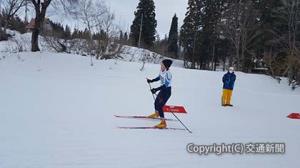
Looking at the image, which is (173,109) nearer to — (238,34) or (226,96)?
(226,96)

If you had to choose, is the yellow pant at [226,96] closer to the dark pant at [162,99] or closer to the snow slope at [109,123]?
the snow slope at [109,123]

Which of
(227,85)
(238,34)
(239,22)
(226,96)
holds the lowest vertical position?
(226,96)

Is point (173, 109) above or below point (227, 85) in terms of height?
below

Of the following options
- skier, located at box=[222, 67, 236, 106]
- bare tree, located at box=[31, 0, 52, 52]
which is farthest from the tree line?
bare tree, located at box=[31, 0, 52, 52]

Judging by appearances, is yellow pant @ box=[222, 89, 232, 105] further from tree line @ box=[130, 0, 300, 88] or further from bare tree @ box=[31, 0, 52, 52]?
bare tree @ box=[31, 0, 52, 52]

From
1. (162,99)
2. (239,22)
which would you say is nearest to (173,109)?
(162,99)

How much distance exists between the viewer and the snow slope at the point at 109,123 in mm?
5770

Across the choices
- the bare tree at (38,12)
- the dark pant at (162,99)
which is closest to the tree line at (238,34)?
the bare tree at (38,12)

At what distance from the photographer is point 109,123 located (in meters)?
8.57

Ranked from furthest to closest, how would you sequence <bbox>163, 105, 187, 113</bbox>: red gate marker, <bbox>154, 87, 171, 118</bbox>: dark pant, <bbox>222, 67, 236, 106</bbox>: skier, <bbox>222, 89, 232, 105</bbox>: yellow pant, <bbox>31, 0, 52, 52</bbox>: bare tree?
<bbox>31, 0, 52, 52</bbox>: bare tree
<bbox>222, 89, 232, 105</bbox>: yellow pant
<bbox>222, 67, 236, 106</bbox>: skier
<bbox>163, 105, 187, 113</bbox>: red gate marker
<bbox>154, 87, 171, 118</bbox>: dark pant

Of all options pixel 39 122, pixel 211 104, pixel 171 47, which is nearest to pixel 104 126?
pixel 39 122

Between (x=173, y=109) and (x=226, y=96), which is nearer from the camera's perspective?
(x=173, y=109)

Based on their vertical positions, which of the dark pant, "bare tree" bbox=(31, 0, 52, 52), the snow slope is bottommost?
the snow slope

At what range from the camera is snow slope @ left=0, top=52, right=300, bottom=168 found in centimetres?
577
